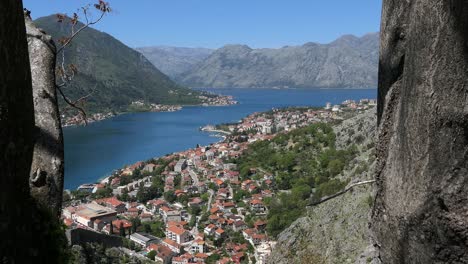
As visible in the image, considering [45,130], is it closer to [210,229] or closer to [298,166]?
[210,229]

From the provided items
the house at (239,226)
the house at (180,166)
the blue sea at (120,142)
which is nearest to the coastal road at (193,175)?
the house at (180,166)

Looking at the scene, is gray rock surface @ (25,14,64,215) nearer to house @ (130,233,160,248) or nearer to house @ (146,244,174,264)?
house @ (146,244,174,264)

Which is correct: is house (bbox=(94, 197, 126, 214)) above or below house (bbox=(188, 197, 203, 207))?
above

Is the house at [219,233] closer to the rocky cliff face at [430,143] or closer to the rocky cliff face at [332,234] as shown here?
the rocky cliff face at [332,234]

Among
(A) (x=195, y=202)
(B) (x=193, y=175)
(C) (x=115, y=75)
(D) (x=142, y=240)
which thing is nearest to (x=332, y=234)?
(D) (x=142, y=240)

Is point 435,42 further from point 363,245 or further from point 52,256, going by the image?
point 363,245

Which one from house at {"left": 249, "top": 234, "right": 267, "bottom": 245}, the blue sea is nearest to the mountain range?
the blue sea
